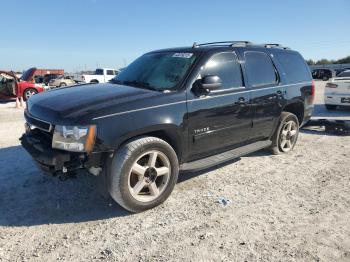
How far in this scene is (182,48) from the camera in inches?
199

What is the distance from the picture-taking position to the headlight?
334 cm

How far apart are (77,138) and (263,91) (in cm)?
314

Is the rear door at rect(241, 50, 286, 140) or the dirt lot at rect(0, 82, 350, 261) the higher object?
the rear door at rect(241, 50, 286, 140)

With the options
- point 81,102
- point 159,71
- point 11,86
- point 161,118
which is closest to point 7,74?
point 11,86

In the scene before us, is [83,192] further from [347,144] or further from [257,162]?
[347,144]

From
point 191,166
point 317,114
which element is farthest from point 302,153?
point 317,114

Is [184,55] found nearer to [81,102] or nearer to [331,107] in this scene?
[81,102]

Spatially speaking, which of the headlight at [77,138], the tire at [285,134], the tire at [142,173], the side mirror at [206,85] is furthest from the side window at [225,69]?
the headlight at [77,138]

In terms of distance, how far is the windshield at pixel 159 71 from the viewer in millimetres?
4347

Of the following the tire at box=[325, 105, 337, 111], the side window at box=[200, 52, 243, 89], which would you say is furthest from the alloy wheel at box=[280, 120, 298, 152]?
the tire at box=[325, 105, 337, 111]

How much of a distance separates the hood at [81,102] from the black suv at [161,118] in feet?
0.04

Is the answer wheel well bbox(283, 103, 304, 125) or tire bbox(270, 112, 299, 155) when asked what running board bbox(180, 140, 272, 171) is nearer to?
tire bbox(270, 112, 299, 155)

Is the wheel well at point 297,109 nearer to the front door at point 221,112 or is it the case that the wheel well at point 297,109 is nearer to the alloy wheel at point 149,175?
the front door at point 221,112

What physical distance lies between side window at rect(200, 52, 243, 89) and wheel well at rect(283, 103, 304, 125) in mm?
1838
